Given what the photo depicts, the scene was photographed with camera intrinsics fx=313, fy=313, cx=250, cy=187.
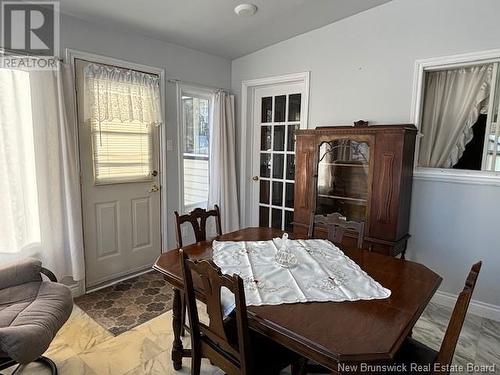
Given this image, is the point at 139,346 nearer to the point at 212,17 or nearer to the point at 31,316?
the point at 31,316

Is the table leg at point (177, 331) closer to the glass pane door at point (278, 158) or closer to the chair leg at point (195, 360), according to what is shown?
the chair leg at point (195, 360)

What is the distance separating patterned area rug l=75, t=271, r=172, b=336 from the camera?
7.88 ft

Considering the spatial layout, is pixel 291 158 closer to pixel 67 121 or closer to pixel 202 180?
pixel 202 180

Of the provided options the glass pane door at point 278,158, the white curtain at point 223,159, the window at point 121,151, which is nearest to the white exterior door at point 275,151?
the glass pane door at point 278,158

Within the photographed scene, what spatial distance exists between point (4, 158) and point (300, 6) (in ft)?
8.63

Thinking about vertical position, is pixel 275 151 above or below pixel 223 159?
above

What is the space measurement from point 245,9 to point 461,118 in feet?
6.64

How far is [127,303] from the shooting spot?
2678mm

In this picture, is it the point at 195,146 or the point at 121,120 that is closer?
the point at 121,120

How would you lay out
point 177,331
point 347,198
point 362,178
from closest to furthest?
1. point 177,331
2. point 362,178
3. point 347,198

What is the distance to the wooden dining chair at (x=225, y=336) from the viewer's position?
3.89ft

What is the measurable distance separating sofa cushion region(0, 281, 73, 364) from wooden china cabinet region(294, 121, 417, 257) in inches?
64.1

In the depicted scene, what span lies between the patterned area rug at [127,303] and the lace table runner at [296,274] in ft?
3.31

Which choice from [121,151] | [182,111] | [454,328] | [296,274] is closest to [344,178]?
[296,274]
